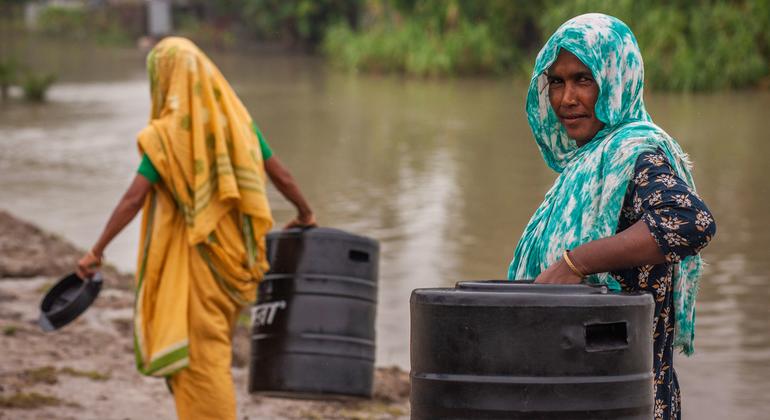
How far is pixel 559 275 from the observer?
2.46 metres

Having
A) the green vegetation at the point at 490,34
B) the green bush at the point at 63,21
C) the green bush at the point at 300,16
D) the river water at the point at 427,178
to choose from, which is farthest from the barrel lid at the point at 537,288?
the green bush at the point at 63,21

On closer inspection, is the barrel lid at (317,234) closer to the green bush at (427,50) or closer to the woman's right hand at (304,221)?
the woman's right hand at (304,221)

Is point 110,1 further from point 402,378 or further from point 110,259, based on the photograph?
point 402,378

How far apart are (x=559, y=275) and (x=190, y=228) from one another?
204 cm

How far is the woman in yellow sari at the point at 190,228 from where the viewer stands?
4.25 meters

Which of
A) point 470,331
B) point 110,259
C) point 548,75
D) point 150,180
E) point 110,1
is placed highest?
point 548,75

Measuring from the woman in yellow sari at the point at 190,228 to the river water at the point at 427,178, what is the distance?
1893mm

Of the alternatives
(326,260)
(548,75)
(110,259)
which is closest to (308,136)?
(110,259)

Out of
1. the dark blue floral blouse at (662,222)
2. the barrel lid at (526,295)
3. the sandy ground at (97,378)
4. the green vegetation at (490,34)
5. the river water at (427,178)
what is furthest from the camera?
the green vegetation at (490,34)

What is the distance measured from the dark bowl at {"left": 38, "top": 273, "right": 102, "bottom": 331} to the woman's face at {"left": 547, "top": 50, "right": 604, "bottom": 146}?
2.29 meters

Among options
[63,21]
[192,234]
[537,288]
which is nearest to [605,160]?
[537,288]

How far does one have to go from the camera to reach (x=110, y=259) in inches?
331

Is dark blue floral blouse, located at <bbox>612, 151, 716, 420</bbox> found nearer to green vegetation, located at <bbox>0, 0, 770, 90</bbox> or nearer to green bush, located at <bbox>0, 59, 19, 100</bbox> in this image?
green vegetation, located at <bbox>0, 0, 770, 90</bbox>

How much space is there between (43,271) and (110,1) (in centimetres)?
4370
